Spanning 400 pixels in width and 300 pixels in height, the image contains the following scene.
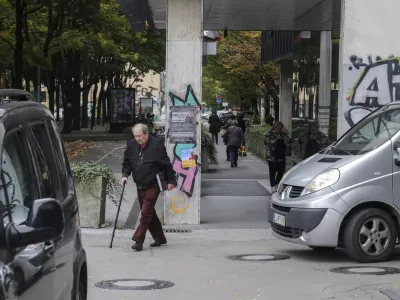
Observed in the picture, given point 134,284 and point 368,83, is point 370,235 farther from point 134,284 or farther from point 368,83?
point 368,83

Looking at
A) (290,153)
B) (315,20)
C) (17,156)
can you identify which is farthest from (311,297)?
(290,153)

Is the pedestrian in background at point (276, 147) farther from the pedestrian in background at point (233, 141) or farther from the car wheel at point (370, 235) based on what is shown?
the pedestrian in background at point (233, 141)

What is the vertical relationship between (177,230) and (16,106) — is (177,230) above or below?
below

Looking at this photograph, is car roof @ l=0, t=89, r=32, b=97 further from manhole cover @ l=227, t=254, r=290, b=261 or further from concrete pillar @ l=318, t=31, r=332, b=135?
concrete pillar @ l=318, t=31, r=332, b=135

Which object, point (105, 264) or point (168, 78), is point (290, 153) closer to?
point (168, 78)

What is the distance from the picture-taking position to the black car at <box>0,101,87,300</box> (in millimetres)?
3328

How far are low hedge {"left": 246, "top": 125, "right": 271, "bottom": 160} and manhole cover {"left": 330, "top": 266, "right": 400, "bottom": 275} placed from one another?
18.7 meters

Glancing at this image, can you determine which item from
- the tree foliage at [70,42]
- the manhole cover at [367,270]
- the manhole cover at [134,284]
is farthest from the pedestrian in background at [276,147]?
the tree foliage at [70,42]

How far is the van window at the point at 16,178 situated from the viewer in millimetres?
3764

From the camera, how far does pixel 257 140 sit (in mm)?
30500

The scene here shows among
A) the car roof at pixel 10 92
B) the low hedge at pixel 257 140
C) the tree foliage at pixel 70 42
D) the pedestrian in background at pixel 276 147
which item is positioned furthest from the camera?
the low hedge at pixel 257 140

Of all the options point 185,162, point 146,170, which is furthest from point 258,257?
point 185,162

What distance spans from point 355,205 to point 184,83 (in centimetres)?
438

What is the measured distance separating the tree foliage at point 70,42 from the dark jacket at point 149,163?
1570 centimetres
